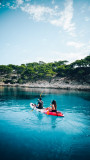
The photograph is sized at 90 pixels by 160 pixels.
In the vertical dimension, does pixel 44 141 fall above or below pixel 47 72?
below

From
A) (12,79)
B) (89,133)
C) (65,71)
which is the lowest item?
(89,133)

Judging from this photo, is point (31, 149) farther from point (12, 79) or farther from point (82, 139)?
point (12, 79)

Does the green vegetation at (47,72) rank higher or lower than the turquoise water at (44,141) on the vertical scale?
higher

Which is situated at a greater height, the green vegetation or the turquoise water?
the green vegetation

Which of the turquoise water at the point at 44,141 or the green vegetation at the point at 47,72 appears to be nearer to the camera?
the turquoise water at the point at 44,141

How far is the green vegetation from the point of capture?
65188 millimetres

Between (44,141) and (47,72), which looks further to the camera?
(47,72)

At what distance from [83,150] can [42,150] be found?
7.92ft

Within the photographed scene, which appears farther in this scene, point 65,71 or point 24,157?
point 65,71

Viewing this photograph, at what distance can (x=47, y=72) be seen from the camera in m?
72.9

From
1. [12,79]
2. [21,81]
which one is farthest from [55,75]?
[12,79]

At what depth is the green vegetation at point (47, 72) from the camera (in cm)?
6519

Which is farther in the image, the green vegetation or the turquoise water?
the green vegetation

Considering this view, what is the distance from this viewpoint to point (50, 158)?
18.7 ft
